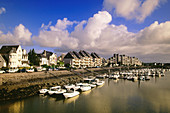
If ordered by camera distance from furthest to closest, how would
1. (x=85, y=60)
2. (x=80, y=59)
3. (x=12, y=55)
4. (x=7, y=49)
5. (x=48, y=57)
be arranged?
1. (x=85, y=60)
2. (x=80, y=59)
3. (x=48, y=57)
4. (x=7, y=49)
5. (x=12, y=55)

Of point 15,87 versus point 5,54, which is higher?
point 5,54

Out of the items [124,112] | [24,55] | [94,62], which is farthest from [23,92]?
[94,62]

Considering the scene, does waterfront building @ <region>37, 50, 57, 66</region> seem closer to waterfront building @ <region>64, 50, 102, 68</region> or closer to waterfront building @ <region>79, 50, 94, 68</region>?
waterfront building @ <region>64, 50, 102, 68</region>

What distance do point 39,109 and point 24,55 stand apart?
53.3m

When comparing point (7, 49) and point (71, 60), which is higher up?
point (7, 49)

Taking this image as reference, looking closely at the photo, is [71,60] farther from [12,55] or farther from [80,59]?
[12,55]

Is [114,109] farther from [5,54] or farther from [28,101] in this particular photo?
[5,54]

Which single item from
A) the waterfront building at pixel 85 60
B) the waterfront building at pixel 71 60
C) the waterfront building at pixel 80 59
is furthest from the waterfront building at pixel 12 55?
the waterfront building at pixel 85 60

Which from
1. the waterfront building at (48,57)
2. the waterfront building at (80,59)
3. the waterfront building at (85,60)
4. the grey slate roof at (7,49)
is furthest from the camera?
the waterfront building at (85,60)

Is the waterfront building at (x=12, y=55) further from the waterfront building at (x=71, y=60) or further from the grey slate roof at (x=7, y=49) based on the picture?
the waterfront building at (x=71, y=60)

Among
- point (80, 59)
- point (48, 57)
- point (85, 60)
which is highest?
point (48, 57)

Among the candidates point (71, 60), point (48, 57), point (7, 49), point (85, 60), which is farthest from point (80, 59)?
point (7, 49)

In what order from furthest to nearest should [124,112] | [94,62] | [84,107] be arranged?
[94,62] → [84,107] → [124,112]

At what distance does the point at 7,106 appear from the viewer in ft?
77.8
